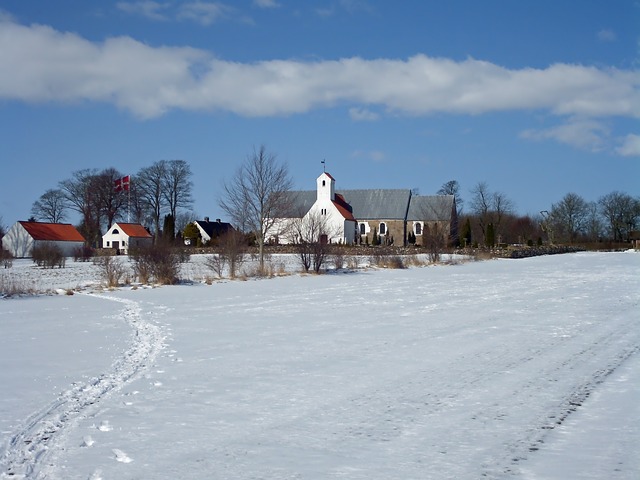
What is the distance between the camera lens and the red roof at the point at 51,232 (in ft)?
211

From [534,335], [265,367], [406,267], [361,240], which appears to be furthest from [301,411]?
[361,240]

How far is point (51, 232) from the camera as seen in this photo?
218 ft

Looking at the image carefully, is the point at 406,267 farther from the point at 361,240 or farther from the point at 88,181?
the point at 88,181

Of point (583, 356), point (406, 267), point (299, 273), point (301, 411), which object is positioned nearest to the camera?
point (301, 411)

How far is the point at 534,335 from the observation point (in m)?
12.2

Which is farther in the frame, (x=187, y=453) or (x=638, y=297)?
(x=638, y=297)

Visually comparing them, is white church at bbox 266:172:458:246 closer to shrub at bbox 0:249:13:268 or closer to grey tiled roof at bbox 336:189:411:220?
grey tiled roof at bbox 336:189:411:220

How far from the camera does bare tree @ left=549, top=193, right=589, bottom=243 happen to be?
313ft

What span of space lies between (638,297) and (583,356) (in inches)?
444

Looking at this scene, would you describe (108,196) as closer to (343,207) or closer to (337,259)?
(343,207)

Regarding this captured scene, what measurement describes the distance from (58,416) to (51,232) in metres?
65.0

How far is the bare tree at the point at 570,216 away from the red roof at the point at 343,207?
1382 inches

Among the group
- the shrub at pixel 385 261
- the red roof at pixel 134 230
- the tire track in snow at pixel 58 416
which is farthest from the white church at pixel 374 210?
the tire track in snow at pixel 58 416

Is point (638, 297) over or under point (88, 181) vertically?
under
